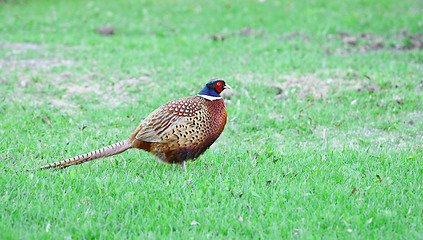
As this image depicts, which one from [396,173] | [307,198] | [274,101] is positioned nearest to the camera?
[307,198]

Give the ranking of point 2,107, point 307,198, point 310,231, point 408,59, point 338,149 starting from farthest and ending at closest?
1. point 408,59
2. point 2,107
3. point 338,149
4. point 307,198
5. point 310,231

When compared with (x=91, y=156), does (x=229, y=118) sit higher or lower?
lower

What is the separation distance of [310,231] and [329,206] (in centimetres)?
47

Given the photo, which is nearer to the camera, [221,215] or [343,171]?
[221,215]

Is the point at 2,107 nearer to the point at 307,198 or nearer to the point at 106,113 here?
the point at 106,113

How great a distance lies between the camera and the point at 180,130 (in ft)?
15.4

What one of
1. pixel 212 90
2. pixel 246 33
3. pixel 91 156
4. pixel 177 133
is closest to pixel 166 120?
pixel 177 133

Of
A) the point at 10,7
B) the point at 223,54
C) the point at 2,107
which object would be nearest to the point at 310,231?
the point at 2,107

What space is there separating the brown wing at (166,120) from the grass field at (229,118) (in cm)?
43

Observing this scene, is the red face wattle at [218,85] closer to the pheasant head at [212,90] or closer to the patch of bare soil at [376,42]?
the pheasant head at [212,90]

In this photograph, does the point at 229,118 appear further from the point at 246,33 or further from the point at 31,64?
the point at 246,33

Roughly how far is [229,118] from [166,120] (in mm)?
2353

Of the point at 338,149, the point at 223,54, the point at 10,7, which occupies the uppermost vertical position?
the point at 10,7

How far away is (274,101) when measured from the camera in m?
7.62
